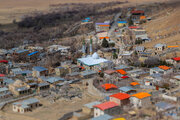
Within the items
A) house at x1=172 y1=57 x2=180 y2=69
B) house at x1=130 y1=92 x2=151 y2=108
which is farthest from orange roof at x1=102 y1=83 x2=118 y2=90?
house at x1=172 y1=57 x2=180 y2=69

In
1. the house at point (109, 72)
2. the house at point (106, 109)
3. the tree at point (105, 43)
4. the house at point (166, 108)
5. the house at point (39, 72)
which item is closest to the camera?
the house at point (166, 108)

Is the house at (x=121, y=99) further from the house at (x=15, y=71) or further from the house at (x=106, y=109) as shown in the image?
the house at (x=15, y=71)

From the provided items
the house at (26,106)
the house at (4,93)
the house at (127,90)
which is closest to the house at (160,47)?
the house at (127,90)

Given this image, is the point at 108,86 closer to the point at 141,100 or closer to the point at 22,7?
the point at 141,100

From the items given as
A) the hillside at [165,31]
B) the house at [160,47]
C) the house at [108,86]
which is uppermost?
the hillside at [165,31]

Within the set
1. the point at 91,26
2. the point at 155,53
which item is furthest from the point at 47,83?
the point at 91,26

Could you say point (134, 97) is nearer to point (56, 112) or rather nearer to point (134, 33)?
point (56, 112)
